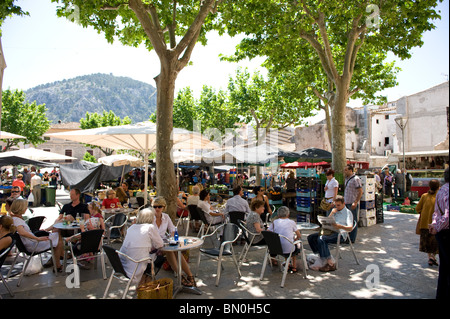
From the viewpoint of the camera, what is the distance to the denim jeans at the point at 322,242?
17.8 feet

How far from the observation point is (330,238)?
5672 mm

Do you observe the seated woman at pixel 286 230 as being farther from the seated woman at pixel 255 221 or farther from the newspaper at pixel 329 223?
the newspaper at pixel 329 223

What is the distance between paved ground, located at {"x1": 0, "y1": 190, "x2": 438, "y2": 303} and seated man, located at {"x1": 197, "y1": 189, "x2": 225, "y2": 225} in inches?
47.3

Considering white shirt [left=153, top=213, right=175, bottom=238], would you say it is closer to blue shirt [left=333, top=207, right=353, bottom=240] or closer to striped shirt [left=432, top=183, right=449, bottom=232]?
blue shirt [left=333, top=207, right=353, bottom=240]

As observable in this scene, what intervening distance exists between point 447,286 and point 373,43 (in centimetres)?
941

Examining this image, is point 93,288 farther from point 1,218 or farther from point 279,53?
point 279,53

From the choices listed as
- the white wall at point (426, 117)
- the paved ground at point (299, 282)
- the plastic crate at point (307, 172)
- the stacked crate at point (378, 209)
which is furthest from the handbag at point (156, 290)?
the white wall at point (426, 117)

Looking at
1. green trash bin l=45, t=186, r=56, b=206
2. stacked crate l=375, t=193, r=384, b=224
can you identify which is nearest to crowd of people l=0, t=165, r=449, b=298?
stacked crate l=375, t=193, r=384, b=224

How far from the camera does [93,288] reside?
4.71 meters

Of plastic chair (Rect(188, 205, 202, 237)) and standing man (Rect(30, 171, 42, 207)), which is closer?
plastic chair (Rect(188, 205, 202, 237))

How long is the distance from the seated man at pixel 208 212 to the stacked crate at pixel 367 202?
4294 millimetres

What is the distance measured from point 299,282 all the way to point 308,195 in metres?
4.93

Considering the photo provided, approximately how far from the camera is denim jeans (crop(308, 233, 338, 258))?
5.43 metres
